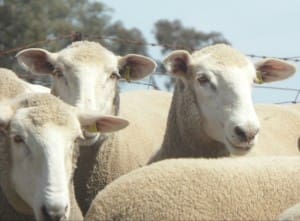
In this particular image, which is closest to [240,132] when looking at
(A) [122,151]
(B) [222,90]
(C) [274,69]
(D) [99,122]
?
(B) [222,90]

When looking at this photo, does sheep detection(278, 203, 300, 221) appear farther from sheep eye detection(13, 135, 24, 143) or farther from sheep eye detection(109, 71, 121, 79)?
sheep eye detection(109, 71, 121, 79)

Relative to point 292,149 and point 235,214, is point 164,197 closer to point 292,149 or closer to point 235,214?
point 235,214

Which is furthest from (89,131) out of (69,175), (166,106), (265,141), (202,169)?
(166,106)

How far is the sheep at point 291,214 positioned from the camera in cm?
456

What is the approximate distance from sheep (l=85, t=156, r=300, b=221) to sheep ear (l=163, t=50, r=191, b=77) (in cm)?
205

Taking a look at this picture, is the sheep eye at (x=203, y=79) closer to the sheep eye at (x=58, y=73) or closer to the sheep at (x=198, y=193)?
the sheep eye at (x=58, y=73)

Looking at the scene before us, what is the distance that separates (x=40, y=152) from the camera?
5137mm

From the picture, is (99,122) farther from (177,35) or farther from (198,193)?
(177,35)

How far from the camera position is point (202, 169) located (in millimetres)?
5117

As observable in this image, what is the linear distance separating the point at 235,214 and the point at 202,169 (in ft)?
1.10

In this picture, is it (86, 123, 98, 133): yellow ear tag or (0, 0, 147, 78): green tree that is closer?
(86, 123, 98, 133): yellow ear tag

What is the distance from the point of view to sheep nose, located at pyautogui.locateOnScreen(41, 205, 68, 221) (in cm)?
491

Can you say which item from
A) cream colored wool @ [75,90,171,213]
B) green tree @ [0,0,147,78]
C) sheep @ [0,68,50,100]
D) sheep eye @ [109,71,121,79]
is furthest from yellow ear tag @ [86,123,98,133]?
green tree @ [0,0,147,78]

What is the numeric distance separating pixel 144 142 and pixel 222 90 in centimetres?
150
